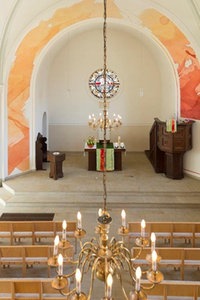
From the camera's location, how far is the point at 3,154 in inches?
569

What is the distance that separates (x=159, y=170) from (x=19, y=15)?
331 inches

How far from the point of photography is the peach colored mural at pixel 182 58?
13602 millimetres

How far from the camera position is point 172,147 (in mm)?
14242

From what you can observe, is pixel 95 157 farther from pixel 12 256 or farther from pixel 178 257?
pixel 178 257

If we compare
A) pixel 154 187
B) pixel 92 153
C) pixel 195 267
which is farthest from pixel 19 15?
pixel 195 267

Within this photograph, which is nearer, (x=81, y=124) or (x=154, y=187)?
(x=154, y=187)

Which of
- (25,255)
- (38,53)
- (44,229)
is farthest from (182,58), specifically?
(25,255)

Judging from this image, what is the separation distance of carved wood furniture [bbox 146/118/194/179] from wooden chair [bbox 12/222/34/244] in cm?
724

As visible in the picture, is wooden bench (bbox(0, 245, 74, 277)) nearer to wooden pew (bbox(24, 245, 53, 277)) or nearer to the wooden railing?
wooden pew (bbox(24, 245, 53, 277))

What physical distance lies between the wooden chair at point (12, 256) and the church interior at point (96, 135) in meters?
0.02

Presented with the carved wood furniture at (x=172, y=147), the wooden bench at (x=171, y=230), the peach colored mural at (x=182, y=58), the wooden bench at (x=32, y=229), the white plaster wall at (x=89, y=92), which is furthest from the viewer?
the white plaster wall at (x=89, y=92)

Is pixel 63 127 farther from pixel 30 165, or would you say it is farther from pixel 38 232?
pixel 38 232

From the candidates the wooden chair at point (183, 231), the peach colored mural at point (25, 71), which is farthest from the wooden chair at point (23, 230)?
the peach colored mural at point (25, 71)

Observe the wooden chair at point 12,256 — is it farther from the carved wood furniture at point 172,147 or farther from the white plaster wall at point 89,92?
the white plaster wall at point 89,92
